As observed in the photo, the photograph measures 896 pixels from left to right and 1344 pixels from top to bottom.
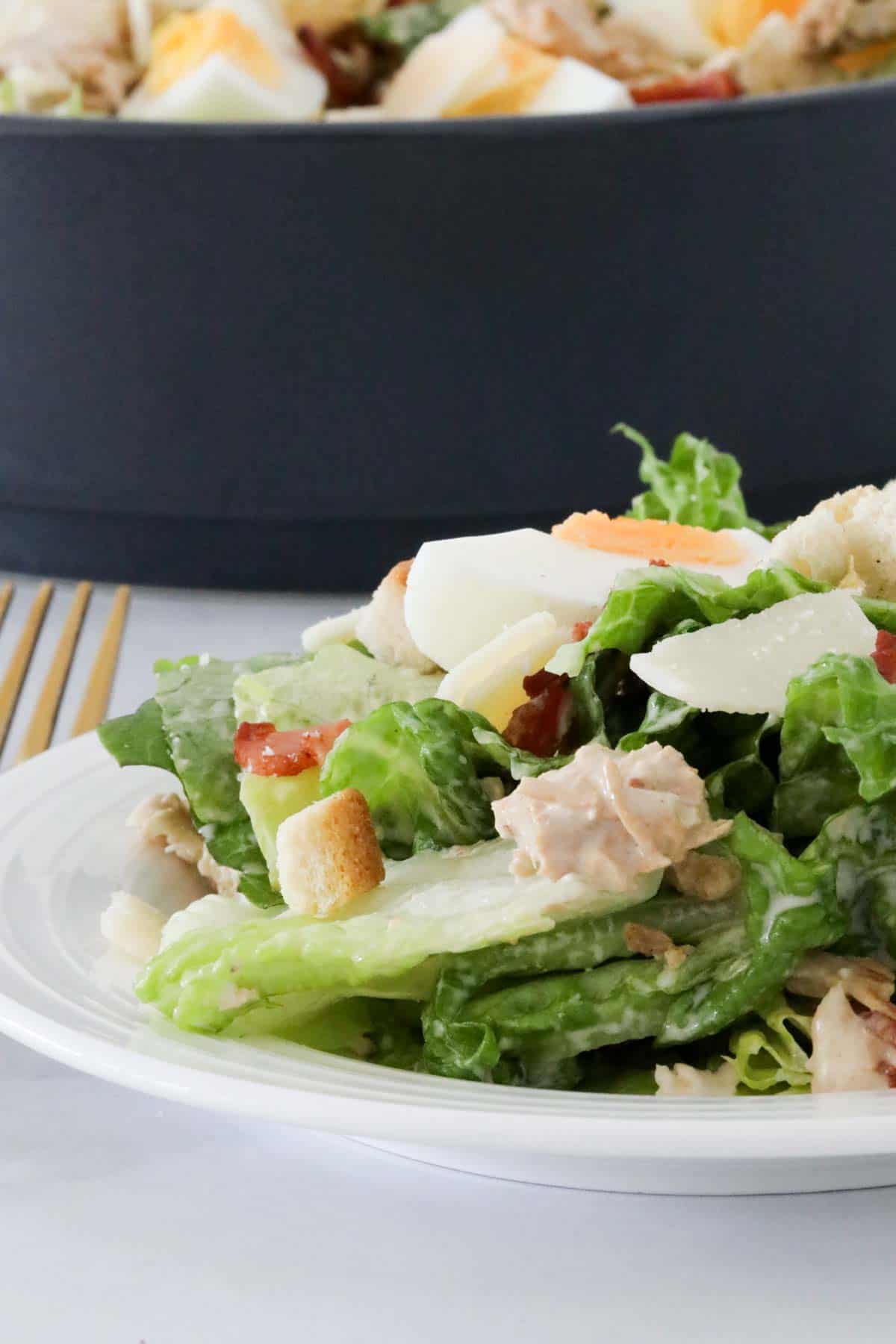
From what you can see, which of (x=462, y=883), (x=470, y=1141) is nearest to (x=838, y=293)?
(x=462, y=883)

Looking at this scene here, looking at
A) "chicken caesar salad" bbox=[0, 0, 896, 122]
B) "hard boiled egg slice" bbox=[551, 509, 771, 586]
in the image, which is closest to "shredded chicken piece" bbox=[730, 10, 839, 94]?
"chicken caesar salad" bbox=[0, 0, 896, 122]

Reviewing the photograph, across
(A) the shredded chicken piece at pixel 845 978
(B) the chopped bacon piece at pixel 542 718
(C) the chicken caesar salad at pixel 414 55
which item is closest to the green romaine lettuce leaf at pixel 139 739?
(B) the chopped bacon piece at pixel 542 718

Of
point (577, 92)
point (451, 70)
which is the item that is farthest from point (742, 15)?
point (451, 70)

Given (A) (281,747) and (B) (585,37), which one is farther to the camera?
(B) (585,37)

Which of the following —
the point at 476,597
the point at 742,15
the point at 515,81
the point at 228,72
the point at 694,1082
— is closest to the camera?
the point at 694,1082

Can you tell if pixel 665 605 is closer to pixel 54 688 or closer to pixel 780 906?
pixel 780 906

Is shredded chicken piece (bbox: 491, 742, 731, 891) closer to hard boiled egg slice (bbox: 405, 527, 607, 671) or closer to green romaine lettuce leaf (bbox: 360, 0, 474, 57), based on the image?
hard boiled egg slice (bbox: 405, 527, 607, 671)

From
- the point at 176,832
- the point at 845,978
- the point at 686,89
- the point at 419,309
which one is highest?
the point at 686,89
